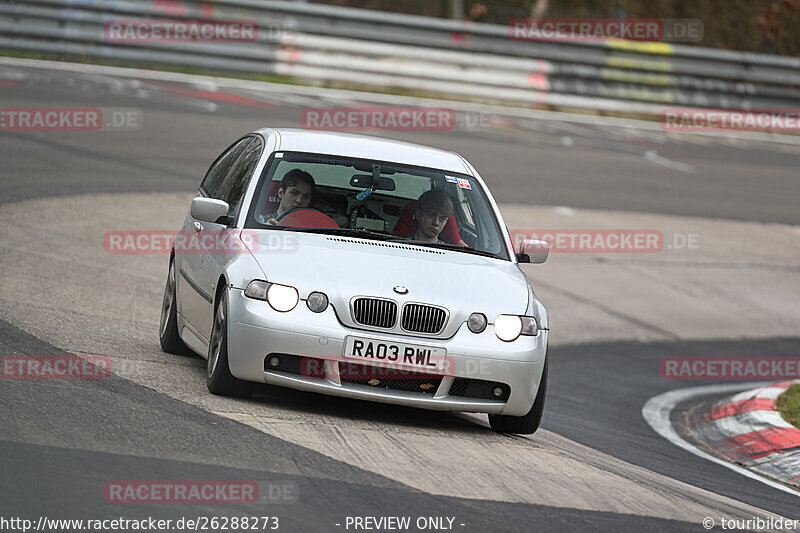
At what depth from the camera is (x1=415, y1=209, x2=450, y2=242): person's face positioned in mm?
8148

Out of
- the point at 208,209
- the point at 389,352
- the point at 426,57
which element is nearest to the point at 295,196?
the point at 208,209

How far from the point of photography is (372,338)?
6.99m

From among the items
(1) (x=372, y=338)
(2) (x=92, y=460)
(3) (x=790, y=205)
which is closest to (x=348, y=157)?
(1) (x=372, y=338)

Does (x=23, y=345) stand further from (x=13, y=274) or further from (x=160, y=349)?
(x=13, y=274)

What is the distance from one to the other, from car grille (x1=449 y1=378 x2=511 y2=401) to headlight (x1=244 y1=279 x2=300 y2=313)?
100 centimetres

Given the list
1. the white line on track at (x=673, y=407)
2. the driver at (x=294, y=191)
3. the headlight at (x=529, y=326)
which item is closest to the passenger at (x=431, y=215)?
the driver at (x=294, y=191)

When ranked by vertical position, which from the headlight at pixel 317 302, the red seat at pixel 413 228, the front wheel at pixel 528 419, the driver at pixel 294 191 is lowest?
the front wheel at pixel 528 419

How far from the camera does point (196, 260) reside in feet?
27.4

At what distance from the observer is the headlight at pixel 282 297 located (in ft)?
23.2

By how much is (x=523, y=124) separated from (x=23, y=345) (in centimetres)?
1754

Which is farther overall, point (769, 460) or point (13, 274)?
point (13, 274)

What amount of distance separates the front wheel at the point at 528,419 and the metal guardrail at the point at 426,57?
59.9 feet

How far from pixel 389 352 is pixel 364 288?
1.24ft

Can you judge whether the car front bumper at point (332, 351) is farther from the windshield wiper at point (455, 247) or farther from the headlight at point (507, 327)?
the windshield wiper at point (455, 247)
